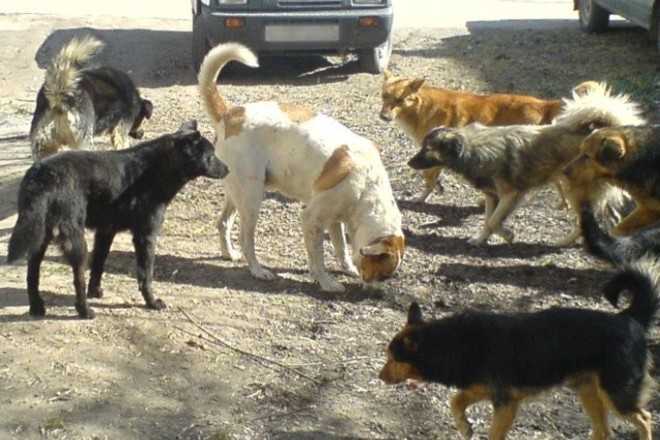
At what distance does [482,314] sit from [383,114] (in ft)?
16.0

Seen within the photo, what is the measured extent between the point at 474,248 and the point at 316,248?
1.50 meters

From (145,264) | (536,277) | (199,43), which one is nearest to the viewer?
(145,264)

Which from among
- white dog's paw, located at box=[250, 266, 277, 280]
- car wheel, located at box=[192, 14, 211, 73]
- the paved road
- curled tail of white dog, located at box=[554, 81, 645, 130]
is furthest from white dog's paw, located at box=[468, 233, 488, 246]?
the paved road

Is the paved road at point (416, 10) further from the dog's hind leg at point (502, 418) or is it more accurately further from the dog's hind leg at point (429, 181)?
the dog's hind leg at point (502, 418)

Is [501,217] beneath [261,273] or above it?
above

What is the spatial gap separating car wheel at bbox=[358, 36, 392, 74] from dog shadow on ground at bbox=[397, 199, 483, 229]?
16.2 feet

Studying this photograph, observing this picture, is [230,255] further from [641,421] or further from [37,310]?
[641,421]

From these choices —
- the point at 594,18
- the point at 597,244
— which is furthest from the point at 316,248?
the point at 594,18

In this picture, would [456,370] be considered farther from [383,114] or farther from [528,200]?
[383,114]

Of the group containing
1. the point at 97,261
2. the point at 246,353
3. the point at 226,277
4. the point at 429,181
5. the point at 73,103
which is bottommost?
the point at 226,277

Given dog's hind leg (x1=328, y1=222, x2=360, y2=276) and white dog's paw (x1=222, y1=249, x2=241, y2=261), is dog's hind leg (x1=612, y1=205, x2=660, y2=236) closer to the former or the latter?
dog's hind leg (x1=328, y1=222, x2=360, y2=276)

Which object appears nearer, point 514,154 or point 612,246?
point 612,246

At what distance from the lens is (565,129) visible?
26.0 feet

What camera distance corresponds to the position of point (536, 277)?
728 cm
